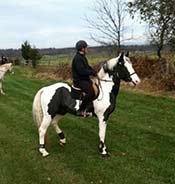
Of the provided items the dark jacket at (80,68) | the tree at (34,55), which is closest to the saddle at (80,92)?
the dark jacket at (80,68)

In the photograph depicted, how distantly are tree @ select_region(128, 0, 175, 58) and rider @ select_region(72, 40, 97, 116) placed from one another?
15912 mm

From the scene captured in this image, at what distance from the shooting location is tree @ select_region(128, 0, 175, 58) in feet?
78.0

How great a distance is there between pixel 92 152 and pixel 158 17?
60.2 feet

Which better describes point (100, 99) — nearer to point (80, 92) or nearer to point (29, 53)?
point (80, 92)

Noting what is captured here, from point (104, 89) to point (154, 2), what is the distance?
17880mm

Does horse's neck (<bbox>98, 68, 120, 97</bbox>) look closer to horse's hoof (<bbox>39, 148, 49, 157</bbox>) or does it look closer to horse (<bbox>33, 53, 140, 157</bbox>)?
horse (<bbox>33, 53, 140, 157</bbox>)

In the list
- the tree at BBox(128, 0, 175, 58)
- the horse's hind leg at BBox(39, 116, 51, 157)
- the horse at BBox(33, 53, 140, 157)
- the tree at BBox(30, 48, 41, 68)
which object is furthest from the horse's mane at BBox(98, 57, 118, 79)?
the tree at BBox(30, 48, 41, 68)

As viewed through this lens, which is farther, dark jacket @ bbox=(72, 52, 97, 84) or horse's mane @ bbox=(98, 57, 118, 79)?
horse's mane @ bbox=(98, 57, 118, 79)

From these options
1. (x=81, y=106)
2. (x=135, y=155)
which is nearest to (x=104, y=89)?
(x=81, y=106)

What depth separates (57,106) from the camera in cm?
834

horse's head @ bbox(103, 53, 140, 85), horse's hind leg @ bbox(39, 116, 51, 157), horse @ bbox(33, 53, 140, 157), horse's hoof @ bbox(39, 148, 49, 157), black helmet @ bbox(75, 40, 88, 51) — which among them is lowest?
horse's hoof @ bbox(39, 148, 49, 157)

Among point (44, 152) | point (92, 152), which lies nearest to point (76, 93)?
point (92, 152)

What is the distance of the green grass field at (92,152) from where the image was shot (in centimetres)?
702

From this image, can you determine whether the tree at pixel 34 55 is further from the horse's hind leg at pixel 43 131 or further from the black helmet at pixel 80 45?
the black helmet at pixel 80 45
